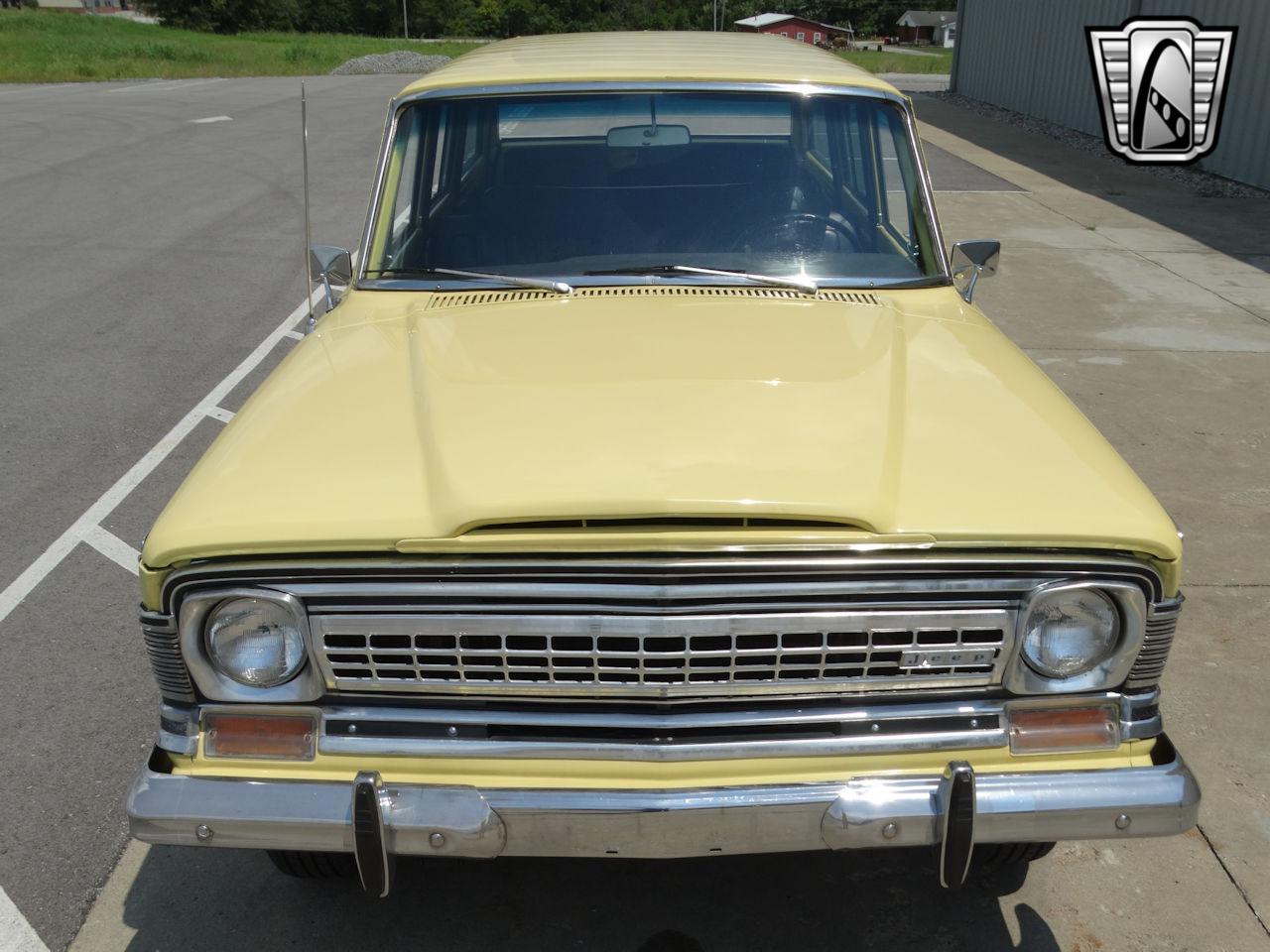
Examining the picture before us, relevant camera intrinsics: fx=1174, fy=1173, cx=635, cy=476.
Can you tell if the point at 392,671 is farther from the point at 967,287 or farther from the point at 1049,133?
the point at 1049,133

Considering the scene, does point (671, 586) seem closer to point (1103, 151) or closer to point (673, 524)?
point (673, 524)

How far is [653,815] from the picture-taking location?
2227 mm

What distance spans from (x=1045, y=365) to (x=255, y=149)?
12902 mm

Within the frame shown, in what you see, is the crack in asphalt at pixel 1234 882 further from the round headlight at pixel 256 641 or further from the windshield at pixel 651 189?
the round headlight at pixel 256 641

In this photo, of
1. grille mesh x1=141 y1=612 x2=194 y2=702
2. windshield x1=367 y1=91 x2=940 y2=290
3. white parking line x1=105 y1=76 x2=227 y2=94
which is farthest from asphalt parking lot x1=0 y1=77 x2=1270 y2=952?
white parking line x1=105 y1=76 x2=227 y2=94

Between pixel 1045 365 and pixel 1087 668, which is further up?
pixel 1087 668

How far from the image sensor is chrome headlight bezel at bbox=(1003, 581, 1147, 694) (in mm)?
2252

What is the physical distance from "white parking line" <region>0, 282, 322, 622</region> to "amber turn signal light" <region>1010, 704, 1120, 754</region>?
7.69 feet

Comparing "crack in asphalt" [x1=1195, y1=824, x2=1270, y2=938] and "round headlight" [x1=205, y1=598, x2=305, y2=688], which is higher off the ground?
"round headlight" [x1=205, y1=598, x2=305, y2=688]

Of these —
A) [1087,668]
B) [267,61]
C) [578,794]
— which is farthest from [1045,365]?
[267,61]

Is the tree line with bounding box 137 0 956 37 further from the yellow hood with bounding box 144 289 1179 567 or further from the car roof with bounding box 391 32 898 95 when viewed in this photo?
the yellow hood with bounding box 144 289 1179 567

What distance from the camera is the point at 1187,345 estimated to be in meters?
7.94

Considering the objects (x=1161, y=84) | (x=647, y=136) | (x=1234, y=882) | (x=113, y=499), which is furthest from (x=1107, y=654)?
(x=1161, y=84)

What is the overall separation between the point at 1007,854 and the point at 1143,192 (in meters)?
12.8
